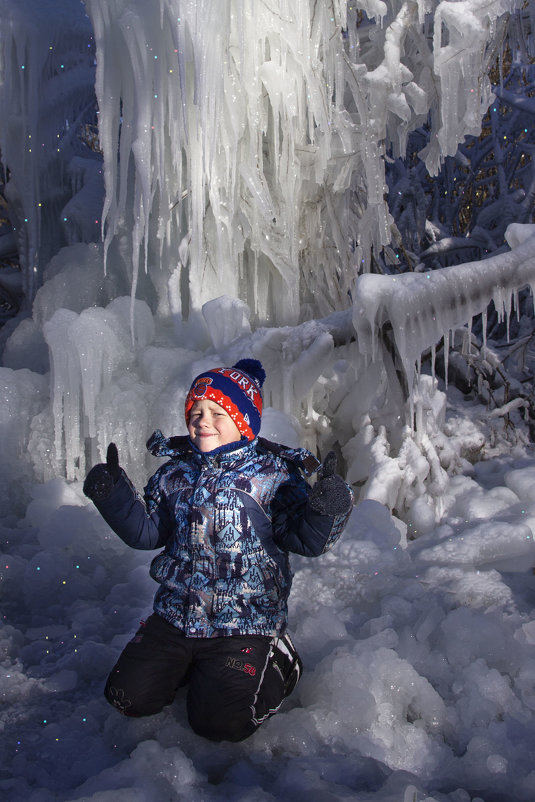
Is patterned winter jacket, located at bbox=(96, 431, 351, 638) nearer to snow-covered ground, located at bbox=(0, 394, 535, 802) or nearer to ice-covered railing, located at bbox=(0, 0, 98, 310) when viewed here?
snow-covered ground, located at bbox=(0, 394, 535, 802)

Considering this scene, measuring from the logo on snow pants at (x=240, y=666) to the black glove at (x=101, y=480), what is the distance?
0.61 meters

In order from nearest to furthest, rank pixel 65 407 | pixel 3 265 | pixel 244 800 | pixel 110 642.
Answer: pixel 244 800, pixel 110 642, pixel 65 407, pixel 3 265

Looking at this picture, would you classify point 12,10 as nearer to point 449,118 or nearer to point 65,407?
point 65,407

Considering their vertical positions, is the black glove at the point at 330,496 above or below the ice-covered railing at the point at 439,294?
below

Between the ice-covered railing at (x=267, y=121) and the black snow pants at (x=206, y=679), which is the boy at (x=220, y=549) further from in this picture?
the ice-covered railing at (x=267, y=121)

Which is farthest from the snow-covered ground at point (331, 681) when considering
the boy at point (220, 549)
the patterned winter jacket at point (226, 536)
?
the patterned winter jacket at point (226, 536)

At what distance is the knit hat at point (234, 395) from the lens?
82.2 inches

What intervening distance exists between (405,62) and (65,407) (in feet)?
10.3

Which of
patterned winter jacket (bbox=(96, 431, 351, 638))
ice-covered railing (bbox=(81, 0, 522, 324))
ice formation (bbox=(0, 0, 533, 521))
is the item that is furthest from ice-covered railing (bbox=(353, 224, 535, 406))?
patterned winter jacket (bbox=(96, 431, 351, 638))

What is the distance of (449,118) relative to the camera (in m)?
3.68

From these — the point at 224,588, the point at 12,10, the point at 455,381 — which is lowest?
the point at 455,381

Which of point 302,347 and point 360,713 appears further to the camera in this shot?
point 302,347

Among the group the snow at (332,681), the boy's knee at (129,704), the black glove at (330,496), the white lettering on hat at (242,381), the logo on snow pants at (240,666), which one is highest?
the white lettering on hat at (242,381)

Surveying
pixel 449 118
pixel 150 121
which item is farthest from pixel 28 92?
pixel 449 118
